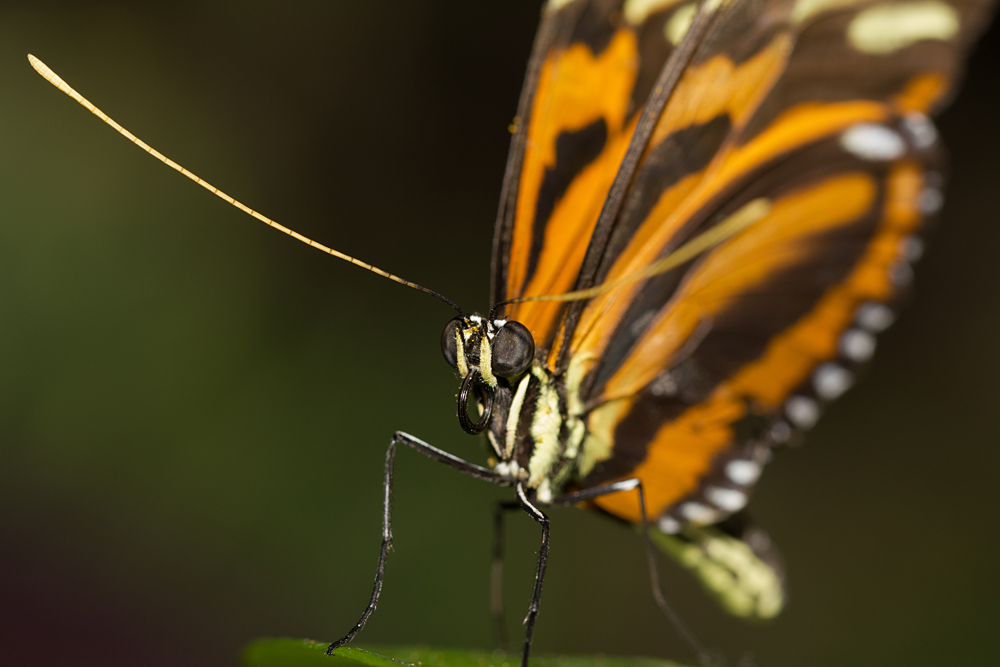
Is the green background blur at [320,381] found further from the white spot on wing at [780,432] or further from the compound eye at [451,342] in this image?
the compound eye at [451,342]

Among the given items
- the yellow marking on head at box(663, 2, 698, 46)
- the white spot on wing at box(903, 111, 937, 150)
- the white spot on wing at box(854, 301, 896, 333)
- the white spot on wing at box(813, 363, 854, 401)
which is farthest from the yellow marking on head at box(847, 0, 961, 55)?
the white spot on wing at box(813, 363, 854, 401)

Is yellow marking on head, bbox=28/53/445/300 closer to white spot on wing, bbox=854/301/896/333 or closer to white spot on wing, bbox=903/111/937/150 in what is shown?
white spot on wing, bbox=854/301/896/333

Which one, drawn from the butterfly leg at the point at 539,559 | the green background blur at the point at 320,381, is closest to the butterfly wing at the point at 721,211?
the butterfly leg at the point at 539,559

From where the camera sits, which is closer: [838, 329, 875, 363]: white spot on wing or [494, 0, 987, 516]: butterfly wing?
[494, 0, 987, 516]: butterfly wing

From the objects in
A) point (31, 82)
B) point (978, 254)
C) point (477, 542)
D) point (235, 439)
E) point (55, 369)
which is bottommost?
point (477, 542)

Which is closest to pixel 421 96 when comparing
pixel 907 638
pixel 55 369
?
pixel 55 369

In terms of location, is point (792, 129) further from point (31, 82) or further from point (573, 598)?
point (31, 82)
